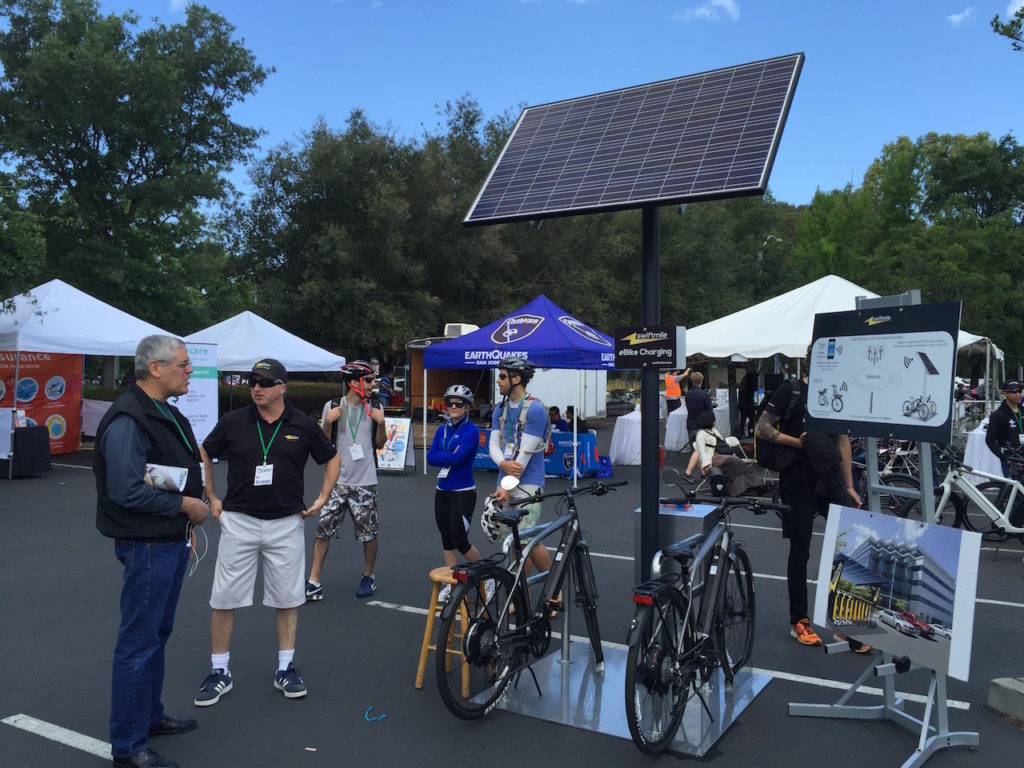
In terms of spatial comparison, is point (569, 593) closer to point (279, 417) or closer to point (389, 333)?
point (279, 417)

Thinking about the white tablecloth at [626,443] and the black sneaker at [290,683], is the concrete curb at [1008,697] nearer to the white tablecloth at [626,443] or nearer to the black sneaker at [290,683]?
the black sneaker at [290,683]

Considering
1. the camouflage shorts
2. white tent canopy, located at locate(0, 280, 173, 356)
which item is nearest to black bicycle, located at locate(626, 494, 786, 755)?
the camouflage shorts

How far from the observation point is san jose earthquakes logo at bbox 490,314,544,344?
12.6 meters

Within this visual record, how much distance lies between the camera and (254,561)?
4422 mm

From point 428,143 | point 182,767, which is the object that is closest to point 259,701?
point 182,767

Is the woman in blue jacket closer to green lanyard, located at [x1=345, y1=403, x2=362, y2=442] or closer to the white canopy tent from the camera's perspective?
green lanyard, located at [x1=345, y1=403, x2=362, y2=442]

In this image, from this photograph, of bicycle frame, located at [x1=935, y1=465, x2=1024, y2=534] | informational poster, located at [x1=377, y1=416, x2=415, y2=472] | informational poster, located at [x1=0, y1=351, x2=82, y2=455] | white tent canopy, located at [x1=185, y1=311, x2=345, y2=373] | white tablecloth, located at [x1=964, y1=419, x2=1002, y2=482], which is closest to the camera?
bicycle frame, located at [x1=935, y1=465, x2=1024, y2=534]

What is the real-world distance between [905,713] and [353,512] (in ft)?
13.8

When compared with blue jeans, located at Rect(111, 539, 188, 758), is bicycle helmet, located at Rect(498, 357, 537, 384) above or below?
above

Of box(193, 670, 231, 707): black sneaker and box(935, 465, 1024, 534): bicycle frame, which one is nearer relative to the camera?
box(193, 670, 231, 707): black sneaker

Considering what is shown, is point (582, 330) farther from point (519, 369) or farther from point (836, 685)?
point (836, 685)

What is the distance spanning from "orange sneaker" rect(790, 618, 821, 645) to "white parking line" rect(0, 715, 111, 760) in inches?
169

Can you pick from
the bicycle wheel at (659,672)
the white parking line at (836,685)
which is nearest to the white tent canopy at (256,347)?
the white parking line at (836,685)

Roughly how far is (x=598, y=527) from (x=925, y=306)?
20.3 ft
